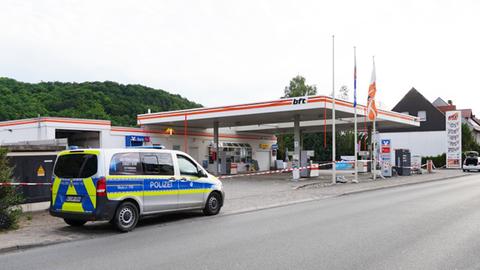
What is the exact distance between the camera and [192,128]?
128 ft

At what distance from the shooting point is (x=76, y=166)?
9.84 m

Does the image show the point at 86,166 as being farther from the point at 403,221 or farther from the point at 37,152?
the point at 403,221

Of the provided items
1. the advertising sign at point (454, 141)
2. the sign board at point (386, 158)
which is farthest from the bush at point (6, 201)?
the advertising sign at point (454, 141)

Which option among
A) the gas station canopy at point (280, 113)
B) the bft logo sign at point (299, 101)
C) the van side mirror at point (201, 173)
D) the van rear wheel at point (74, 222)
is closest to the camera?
the van rear wheel at point (74, 222)

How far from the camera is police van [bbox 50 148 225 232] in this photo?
31.0 feet

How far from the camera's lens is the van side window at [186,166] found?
1148 cm

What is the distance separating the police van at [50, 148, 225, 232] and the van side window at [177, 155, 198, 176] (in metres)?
0.06

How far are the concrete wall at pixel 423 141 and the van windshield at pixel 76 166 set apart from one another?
176ft

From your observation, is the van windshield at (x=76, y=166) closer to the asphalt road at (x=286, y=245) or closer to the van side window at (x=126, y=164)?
the van side window at (x=126, y=164)

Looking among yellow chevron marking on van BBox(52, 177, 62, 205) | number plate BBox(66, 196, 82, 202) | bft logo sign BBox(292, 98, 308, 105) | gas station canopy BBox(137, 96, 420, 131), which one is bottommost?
number plate BBox(66, 196, 82, 202)

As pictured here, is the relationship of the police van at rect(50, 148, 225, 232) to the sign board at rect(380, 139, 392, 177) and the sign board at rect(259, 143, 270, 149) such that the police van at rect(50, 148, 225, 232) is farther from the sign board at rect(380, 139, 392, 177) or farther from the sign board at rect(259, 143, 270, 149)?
the sign board at rect(259, 143, 270, 149)

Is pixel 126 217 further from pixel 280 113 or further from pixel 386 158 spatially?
pixel 386 158

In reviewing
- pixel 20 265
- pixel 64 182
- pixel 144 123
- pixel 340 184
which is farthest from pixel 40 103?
pixel 20 265

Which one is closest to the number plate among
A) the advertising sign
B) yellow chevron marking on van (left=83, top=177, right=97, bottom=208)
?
yellow chevron marking on van (left=83, top=177, right=97, bottom=208)
